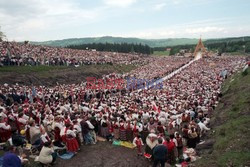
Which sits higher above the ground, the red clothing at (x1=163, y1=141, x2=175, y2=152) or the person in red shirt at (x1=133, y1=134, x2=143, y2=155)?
the red clothing at (x1=163, y1=141, x2=175, y2=152)

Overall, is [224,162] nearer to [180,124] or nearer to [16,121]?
[180,124]

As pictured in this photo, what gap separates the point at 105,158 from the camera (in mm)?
11539

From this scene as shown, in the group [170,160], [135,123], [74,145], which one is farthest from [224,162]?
[74,145]

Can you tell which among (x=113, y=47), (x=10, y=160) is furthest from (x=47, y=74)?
(x=113, y=47)

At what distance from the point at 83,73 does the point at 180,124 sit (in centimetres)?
2975

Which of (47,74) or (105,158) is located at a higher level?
(47,74)

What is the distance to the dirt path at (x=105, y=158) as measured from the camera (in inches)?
430

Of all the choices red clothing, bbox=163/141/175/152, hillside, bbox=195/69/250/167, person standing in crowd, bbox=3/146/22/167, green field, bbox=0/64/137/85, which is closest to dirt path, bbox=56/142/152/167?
red clothing, bbox=163/141/175/152

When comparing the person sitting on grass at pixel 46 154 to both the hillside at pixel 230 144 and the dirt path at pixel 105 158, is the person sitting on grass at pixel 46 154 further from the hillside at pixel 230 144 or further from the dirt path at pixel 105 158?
the hillside at pixel 230 144

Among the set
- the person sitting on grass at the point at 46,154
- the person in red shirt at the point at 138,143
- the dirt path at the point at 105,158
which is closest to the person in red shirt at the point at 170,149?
the dirt path at the point at 105,158

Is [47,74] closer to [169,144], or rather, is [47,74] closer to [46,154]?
[46,154]

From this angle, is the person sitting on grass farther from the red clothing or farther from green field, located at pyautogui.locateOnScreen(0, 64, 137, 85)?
green field, located at pyautogui.locateOnScreen(0, 64, 137, 85)

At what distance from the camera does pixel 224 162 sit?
375 inches

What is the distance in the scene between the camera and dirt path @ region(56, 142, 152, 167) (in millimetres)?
10930
